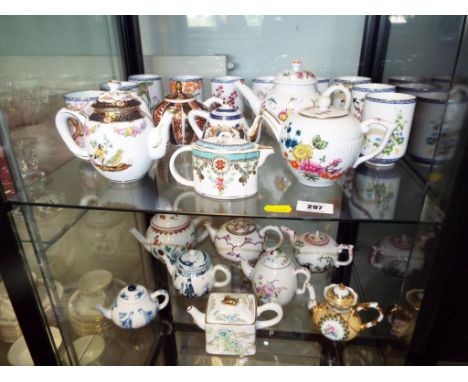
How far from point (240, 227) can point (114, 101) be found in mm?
452

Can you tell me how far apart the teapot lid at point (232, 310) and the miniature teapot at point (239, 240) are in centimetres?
12

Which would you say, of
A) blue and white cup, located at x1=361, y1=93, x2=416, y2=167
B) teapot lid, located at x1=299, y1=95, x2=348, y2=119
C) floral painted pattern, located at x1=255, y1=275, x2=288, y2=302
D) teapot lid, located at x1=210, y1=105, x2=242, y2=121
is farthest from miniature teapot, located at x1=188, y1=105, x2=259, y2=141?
floral painted pattern, located at x1=255, y1=275, x2=288, y2=302

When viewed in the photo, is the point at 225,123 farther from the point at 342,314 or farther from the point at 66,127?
the point at 342,314

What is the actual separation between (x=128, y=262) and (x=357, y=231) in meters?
0.63

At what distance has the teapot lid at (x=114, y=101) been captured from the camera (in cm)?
63

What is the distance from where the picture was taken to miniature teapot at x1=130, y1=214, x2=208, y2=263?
0.93 metres

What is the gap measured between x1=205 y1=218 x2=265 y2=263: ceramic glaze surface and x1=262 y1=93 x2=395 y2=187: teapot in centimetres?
33

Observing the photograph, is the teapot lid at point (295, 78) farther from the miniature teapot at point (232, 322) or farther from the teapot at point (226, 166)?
the miniature teapot at point (232, 322)

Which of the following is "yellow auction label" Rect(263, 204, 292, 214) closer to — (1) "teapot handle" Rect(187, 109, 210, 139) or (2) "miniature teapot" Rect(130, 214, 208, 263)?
(1) "teapot handle" Rect(187, 109, 210, 139)

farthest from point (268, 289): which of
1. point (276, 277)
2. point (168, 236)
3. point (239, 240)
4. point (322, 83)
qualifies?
point (322, 83)

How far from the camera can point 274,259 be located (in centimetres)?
85

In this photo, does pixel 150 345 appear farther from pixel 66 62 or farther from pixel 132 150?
pixel 66 62

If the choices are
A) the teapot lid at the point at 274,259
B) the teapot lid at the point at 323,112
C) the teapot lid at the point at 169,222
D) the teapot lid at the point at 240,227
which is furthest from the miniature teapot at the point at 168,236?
the teapot lid at the point at 323,112
